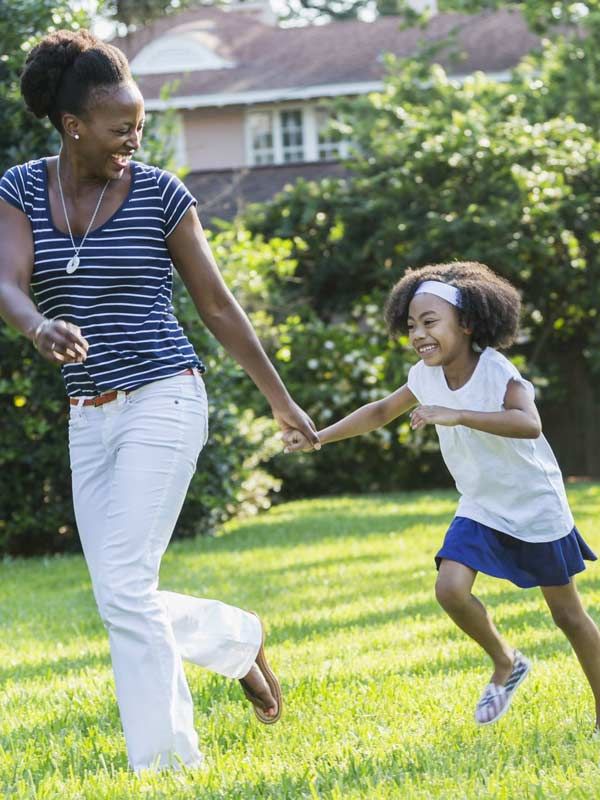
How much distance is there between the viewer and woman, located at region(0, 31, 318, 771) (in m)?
3.78

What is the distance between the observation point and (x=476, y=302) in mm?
4469

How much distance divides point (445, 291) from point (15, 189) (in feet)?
4.94

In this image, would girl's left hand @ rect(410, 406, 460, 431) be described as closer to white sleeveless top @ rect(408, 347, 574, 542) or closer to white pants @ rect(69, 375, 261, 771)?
white sleeveless top @ rect(408, 347, 574, 542)

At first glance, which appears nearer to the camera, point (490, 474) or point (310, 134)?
point (490, 474)

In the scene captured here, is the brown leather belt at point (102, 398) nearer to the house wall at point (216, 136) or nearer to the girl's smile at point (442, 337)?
the girl's smile at point (442, 337)

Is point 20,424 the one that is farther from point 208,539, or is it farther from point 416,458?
point 416,458

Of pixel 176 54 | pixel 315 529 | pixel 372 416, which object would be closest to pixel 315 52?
pixel 176 54

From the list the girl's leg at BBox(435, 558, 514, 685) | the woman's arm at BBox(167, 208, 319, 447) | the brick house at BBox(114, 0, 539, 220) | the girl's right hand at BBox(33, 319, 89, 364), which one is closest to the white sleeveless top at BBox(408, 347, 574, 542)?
the girl's leg at BBox(435, 558, 514, 685)

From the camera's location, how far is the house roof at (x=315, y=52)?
25609mm

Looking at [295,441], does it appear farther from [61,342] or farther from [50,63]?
[50,63]

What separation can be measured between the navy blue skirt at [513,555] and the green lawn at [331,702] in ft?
1.62

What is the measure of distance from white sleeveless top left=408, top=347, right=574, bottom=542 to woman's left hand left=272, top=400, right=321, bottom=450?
0.44m

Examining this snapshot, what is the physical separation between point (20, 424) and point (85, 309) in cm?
720

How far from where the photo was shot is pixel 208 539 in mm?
11609
